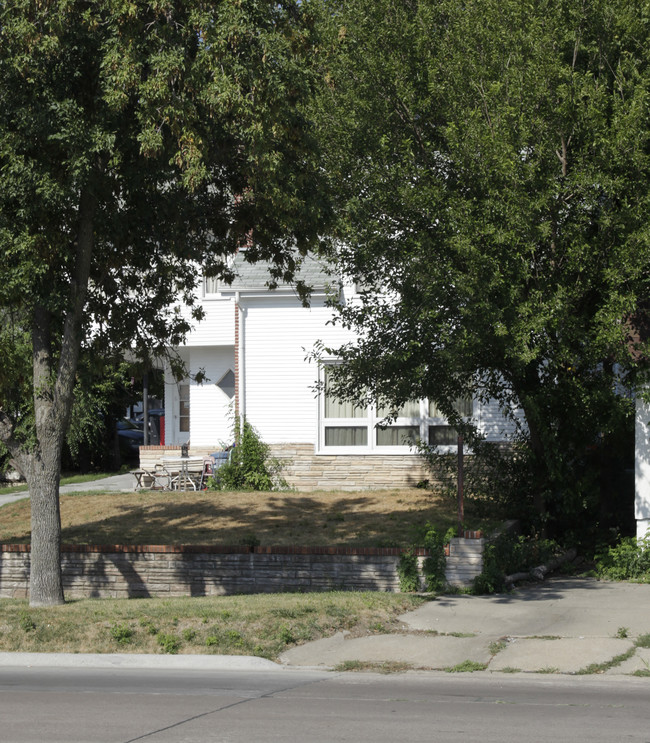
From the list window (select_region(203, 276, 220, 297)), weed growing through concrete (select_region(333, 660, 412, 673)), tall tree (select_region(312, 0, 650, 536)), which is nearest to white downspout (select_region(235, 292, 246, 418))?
window (select_region(203, 276, 220, 297))

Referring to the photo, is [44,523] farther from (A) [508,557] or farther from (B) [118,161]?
(A) [508,557]

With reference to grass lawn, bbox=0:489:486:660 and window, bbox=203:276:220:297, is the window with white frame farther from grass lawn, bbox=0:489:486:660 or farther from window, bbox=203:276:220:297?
window, bbox=203:276:220:297

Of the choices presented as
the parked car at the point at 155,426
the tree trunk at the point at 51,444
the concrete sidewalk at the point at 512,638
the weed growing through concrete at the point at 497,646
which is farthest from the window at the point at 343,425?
the parked car at the point at 155,426

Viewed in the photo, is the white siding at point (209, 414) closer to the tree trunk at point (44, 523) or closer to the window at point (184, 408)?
the window at point (184, 408)

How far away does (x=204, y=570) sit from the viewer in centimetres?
1372

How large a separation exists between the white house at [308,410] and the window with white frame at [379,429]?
0.8 inches

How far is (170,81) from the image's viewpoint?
1050 cm

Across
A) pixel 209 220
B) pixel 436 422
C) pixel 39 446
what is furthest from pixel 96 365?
pixel 436 422

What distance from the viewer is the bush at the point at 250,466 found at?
19.8 meters

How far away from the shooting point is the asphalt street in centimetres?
680

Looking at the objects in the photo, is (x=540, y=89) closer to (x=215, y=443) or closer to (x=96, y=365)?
(x=96, y=365)

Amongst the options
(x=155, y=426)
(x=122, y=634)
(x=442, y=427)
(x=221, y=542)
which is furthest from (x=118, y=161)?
(x=155, y=426)

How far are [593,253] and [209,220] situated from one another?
528cm

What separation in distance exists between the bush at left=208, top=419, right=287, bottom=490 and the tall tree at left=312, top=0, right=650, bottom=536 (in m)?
5.47
